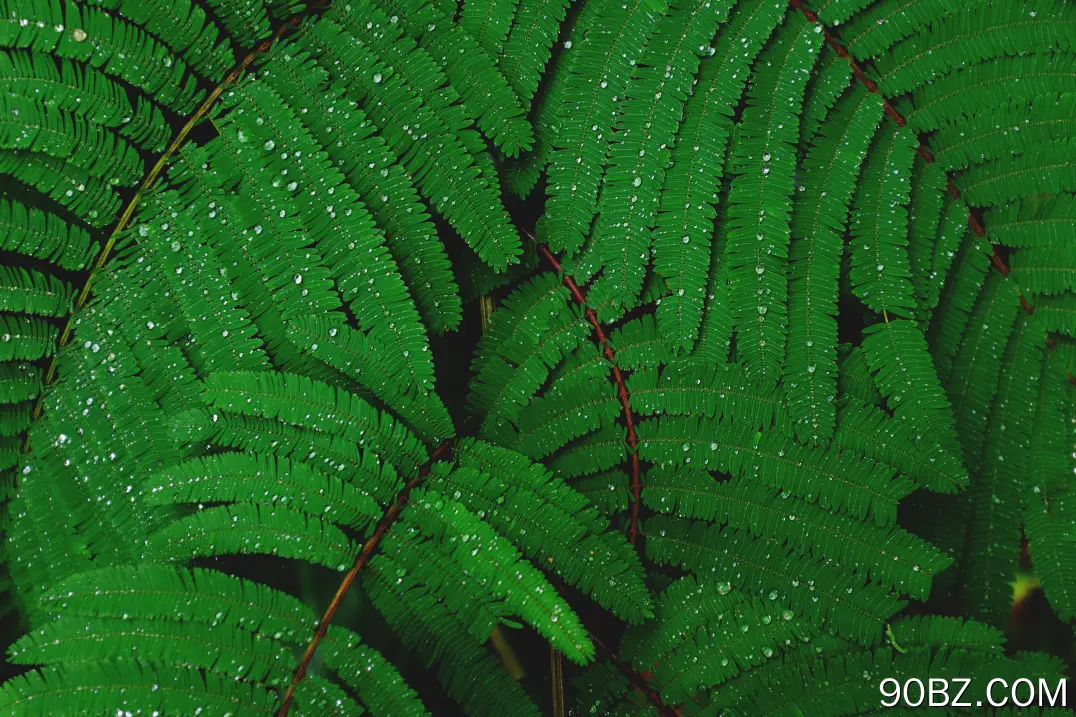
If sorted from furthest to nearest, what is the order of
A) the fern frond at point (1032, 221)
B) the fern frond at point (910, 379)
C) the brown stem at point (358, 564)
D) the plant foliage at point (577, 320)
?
the fern frond at point (1032, 221) < the fern frond at point (910, 379) < the plant foliage at point (577, 320) < the brown stem at point (358, 564)

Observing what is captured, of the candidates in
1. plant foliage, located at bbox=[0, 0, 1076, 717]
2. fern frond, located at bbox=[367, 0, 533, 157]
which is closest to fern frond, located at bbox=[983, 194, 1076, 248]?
plant foliage, located at bbox=[0, 0, 1076, 717]

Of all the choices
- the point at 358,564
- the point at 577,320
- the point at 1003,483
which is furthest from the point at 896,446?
the point at 358,564

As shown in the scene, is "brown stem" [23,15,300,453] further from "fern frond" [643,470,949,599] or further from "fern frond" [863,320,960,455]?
"fern frond" [863,320,960,455]

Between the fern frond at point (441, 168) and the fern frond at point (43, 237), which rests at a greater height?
the fern frond at point (441, 168)

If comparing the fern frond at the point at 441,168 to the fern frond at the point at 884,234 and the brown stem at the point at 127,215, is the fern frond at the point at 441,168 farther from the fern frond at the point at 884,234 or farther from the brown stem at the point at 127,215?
the fern frond at the point at 884,234

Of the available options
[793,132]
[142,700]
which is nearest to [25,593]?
[142,700]

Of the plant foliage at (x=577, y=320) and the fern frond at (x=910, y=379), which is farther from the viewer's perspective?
the fern frond at (x=910, y=379)

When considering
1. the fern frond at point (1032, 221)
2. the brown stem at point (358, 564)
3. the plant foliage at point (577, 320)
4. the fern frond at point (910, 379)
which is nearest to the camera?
the brown stem at point (358, 564)

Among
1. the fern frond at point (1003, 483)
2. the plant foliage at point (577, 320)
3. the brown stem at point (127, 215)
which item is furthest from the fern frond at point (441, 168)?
the fern frond at point (1003, 483)
